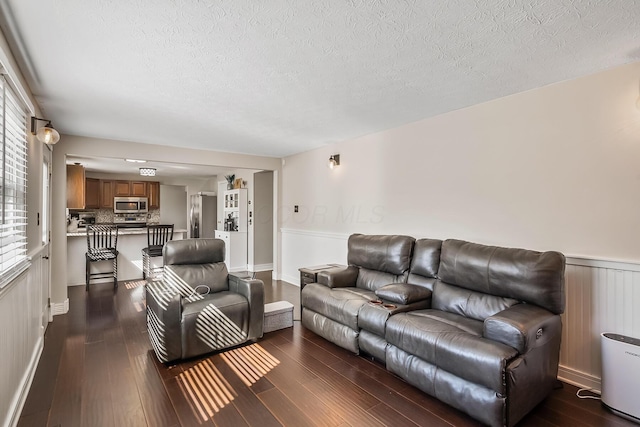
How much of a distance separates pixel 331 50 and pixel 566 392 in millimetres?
2953

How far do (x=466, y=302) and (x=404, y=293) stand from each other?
0.50 meters

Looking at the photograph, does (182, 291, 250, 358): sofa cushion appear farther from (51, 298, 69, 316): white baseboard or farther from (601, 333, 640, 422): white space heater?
(601, 333, 640, 422): white space heater

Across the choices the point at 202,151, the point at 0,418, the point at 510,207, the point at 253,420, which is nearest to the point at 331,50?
the point at 510,207

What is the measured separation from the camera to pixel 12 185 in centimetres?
206

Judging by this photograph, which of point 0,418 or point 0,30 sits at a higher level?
point 0,30

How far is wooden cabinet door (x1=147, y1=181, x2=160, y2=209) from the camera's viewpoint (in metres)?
8.70

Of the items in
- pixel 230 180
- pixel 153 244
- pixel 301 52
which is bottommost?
pixel 153 244

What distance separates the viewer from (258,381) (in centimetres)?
241

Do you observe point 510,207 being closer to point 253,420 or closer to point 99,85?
point 253,420

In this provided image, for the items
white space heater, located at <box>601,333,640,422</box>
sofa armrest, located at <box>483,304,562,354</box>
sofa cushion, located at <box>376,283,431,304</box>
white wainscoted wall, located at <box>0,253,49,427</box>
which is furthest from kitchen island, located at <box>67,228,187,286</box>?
white space heater, located at <box>601,333,640,422</box>

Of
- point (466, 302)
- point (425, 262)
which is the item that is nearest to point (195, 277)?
point (425, 262)

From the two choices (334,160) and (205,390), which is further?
(334,160)

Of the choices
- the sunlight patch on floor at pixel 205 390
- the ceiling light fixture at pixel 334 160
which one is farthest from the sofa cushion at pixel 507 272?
the ceiling light fixture at pixel 334 160

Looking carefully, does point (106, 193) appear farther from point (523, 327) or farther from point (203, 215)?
point (523, 327)
